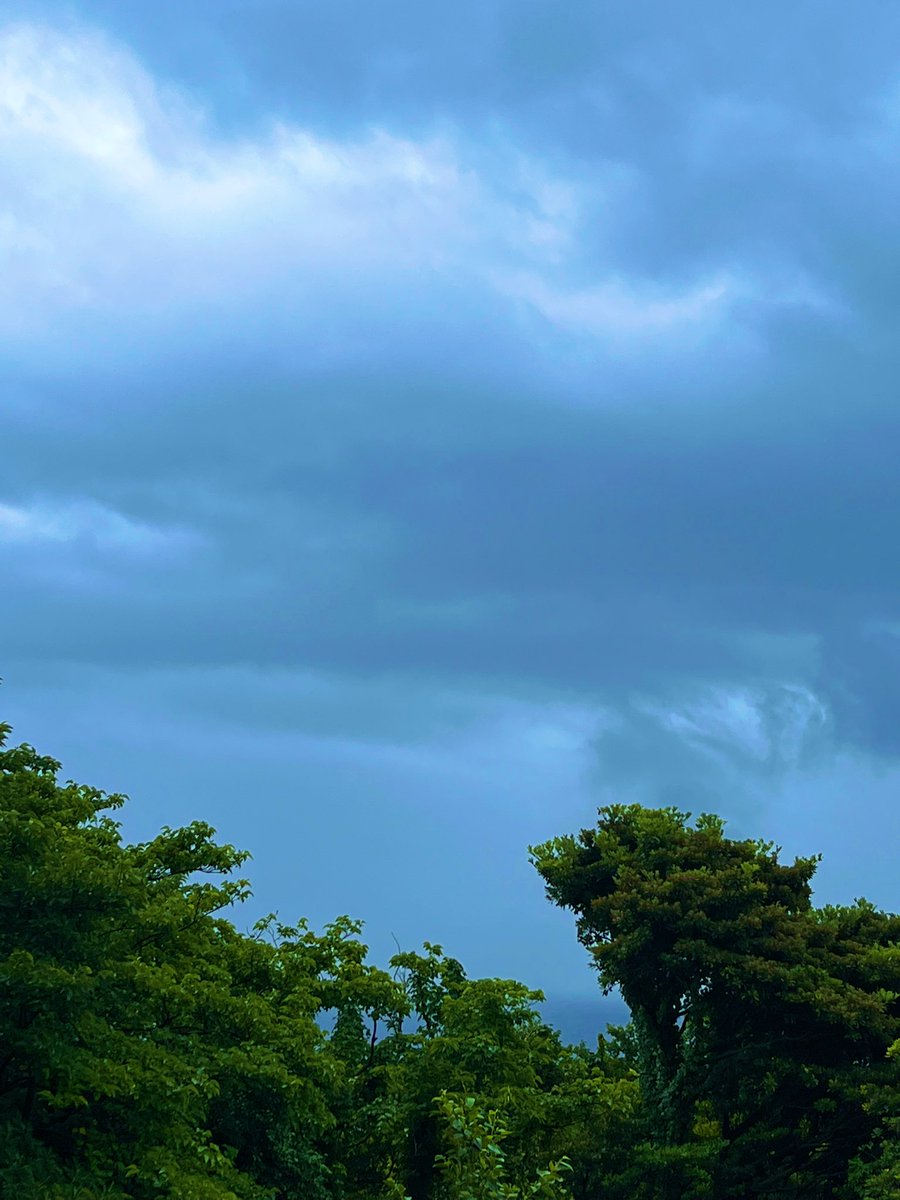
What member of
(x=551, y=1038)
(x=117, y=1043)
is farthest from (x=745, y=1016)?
(x=117, y=1043)

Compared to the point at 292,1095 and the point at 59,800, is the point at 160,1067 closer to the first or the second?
the point at 292,1095

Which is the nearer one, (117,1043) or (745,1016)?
(117,1043)

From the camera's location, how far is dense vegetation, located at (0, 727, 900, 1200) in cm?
2334

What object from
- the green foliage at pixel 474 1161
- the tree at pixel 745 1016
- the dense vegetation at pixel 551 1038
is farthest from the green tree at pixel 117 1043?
the tree at pixel 745 1016

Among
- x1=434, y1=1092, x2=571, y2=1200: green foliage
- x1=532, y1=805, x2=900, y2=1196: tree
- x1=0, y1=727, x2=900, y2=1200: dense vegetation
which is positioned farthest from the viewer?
x1=532, y1=805, x2=900, y2=1196: tree

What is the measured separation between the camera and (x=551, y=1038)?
38031mm

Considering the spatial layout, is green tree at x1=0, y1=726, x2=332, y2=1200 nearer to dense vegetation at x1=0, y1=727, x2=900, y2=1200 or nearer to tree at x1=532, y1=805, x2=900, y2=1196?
dense vegetation at x1=0, y1=727, x2=900, y2=1200

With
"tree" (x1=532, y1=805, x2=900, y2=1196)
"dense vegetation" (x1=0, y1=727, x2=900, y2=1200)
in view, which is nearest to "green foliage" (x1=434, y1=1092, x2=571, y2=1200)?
"dense vegetation" (x1=0, y1=727, x2=900, y2=1200)

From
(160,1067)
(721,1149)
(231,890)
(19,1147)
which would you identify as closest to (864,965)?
(721,1149)

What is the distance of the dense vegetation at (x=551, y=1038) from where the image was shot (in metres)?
23.3

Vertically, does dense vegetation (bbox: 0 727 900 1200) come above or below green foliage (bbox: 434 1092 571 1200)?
above

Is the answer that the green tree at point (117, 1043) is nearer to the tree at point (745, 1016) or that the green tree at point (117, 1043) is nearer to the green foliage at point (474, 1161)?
the green foliage at point (474, 1161)

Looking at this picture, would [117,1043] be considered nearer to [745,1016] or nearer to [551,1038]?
[745,1016]

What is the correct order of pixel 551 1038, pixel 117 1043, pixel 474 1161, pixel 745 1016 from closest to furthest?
pixel 474 1161 < pixel 117 1043 < pixel 745 1016 < pixel 551 1038
